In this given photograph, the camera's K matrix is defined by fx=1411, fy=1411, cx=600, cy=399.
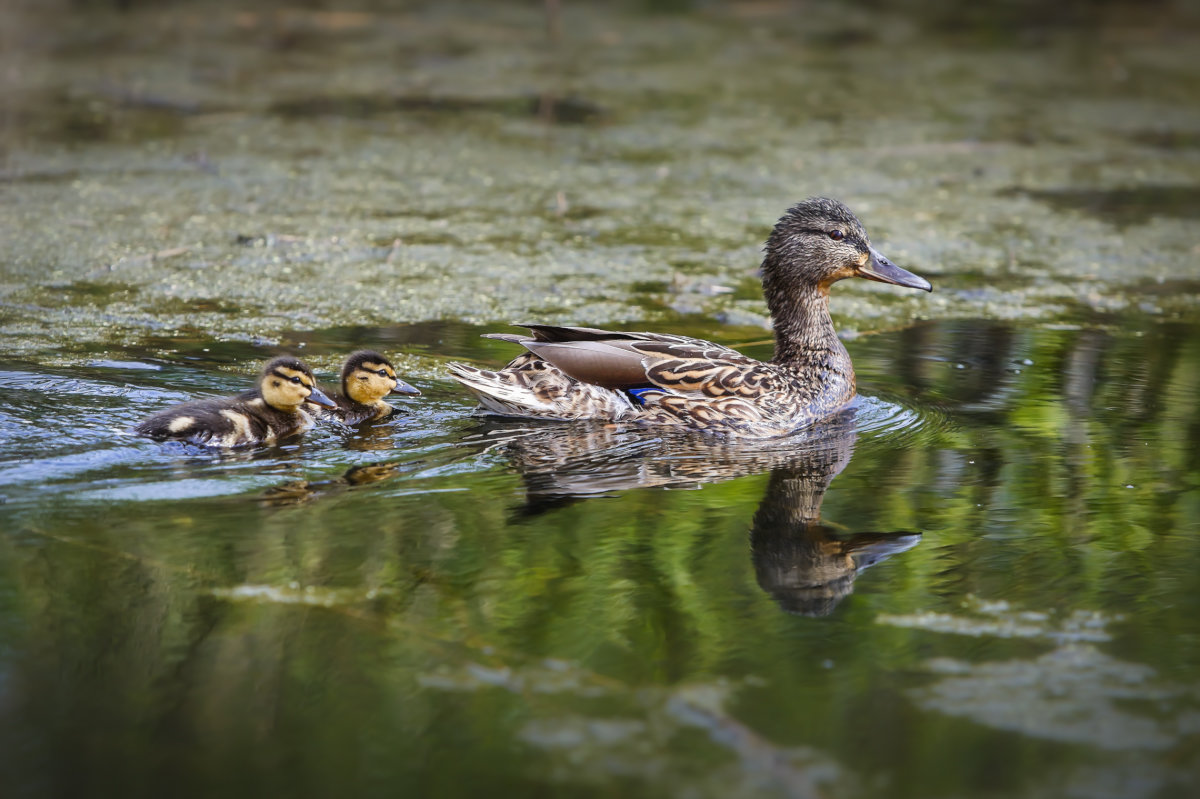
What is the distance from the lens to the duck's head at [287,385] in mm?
4684

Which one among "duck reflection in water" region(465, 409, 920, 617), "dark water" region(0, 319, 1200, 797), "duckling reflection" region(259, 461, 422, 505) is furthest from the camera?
"duckling reflection" region(259, 461, 422, 505)

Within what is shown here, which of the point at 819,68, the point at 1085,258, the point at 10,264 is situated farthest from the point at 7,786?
the point at 819,68

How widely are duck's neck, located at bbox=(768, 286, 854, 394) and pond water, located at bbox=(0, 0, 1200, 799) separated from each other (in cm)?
22

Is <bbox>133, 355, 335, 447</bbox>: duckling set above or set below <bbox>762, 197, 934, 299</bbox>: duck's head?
below

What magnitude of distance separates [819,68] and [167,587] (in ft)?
33.3

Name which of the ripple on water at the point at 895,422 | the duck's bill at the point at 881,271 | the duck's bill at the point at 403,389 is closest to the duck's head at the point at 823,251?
the duck's bill at the point at 881,271

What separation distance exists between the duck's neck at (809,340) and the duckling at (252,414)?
72.0 inches

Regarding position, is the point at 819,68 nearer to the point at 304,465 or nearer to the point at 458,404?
the point at 458,404

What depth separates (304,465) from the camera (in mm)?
4457

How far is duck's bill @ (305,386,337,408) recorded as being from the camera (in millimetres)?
4781

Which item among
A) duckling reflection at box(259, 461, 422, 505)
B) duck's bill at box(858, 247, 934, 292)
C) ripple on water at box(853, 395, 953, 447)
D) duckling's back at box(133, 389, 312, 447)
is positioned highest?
duck's bill at box(858, 247, 934, 292)

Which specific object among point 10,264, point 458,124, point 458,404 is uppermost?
point 458,124

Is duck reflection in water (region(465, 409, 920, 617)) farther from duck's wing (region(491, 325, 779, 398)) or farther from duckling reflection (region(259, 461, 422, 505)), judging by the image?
duckling reflection (region(259, 461, 422, 505))

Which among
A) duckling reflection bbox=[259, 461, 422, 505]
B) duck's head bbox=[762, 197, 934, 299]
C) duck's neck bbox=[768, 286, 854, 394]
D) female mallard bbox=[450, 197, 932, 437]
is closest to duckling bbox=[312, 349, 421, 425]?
female mallard bbox=[450, 197, 932, 437]
